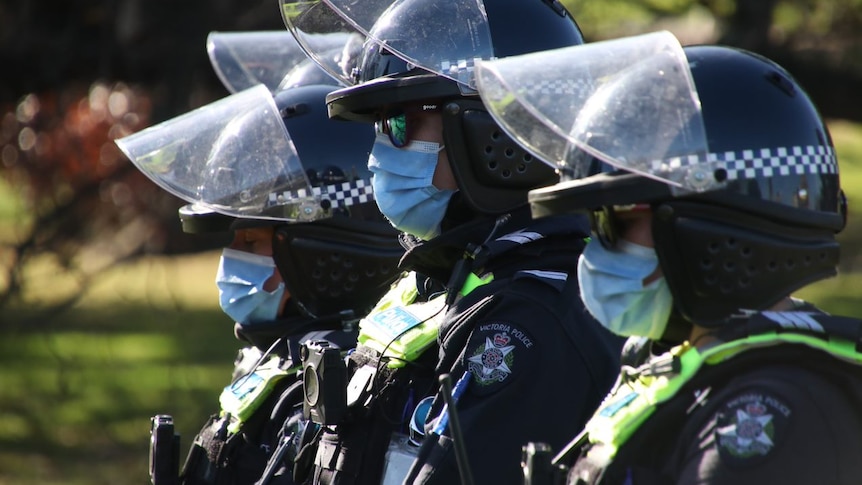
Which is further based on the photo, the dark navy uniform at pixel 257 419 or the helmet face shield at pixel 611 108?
the dark navy uniform at pixel 257 419

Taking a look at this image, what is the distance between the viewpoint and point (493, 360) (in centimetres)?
299

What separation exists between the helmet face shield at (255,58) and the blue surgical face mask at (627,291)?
3.17m

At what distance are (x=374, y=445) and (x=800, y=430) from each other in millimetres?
1477

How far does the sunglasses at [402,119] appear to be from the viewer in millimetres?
3504

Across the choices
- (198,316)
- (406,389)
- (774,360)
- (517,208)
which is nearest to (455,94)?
(517,208)

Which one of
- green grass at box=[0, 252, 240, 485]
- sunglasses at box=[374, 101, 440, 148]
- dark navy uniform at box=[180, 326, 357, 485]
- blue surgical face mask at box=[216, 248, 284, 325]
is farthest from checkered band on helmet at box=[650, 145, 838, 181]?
green grass at box=[0, 252, 240, 485]

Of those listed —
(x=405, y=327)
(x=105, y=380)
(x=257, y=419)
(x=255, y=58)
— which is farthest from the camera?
(x=105, y=380)

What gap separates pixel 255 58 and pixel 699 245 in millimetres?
3574

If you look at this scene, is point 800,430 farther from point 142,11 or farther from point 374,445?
point 142,11

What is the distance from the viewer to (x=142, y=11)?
35.8 ft

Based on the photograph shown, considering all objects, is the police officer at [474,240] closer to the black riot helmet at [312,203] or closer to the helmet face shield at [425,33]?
the helmet face shield at [425,33]

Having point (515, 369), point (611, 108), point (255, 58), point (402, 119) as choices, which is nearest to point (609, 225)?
point (611, 108)

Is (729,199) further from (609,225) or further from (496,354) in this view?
(496,354)

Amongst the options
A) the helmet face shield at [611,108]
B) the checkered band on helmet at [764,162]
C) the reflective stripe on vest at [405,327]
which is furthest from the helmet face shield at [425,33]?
the checkered band on helmet at [764,162]
